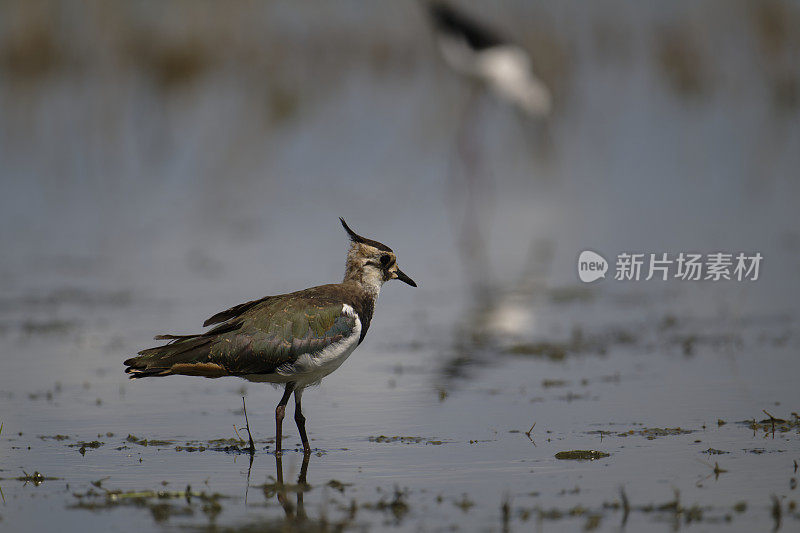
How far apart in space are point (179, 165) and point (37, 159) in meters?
1.96

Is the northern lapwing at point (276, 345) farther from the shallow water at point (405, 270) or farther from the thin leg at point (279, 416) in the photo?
the shallow water at point (405, 270)

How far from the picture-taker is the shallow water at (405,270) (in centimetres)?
568

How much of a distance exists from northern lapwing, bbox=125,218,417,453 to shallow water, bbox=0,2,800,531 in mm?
380

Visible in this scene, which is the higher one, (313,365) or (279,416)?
(313,365)

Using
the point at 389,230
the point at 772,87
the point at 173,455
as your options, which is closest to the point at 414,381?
the point at 173,455

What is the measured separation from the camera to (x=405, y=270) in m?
12.1

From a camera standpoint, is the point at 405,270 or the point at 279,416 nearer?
the point at 279,416

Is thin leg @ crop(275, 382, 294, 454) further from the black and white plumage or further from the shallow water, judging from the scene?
the black and white plumage

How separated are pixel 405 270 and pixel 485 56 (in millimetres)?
4982

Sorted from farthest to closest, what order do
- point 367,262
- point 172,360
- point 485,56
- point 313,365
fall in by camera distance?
point 485,56, point 367,262, point 313,365, point 172,360

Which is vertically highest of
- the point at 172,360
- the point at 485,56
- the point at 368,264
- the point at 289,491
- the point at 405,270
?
the point at 485,56

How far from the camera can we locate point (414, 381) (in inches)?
317

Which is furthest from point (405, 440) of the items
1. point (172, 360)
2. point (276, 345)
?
point (172, 360)

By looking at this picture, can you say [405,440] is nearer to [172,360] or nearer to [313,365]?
[313,365]
